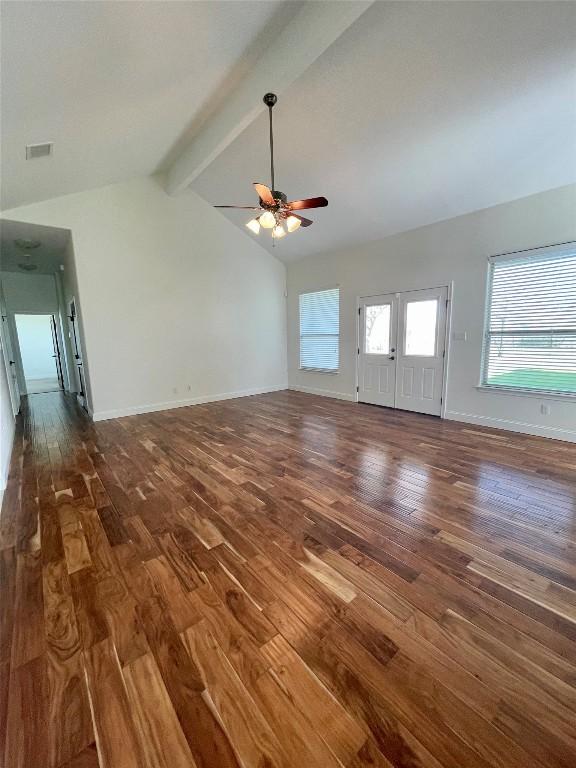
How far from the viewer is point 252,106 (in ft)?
10.8

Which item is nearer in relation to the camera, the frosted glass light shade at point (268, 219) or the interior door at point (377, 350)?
the frosted glass light shade at point (268, 219)

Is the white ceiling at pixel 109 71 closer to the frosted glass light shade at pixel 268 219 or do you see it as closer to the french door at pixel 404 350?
the frosted glass light shade at pixel 268 219

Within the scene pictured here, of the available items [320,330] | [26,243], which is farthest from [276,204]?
[26,243]

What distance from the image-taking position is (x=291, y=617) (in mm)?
1538

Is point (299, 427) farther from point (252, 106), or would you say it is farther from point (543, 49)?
point (543, 49)

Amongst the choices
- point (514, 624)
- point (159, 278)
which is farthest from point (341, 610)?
point (159, 278)

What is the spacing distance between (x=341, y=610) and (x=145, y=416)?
4846 mm

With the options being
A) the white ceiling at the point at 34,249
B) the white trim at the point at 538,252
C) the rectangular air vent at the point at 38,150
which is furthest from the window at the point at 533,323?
the white ceiling at the point at 34,249

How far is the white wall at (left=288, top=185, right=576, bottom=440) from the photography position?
12.7 feet

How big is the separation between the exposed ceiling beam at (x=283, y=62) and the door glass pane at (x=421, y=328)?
3502 mm

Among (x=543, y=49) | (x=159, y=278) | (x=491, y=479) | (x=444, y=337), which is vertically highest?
(x=543, y=49)

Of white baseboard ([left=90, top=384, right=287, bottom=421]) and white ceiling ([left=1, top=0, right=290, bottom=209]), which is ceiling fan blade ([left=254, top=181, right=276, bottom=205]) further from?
white baseboard ([left=90, top=384, right=287, bottom=421])

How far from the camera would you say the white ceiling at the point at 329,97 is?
2.25m

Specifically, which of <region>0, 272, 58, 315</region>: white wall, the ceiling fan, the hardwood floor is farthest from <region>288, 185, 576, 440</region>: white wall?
<region>0, 272, 58, 315</region>: white wall
